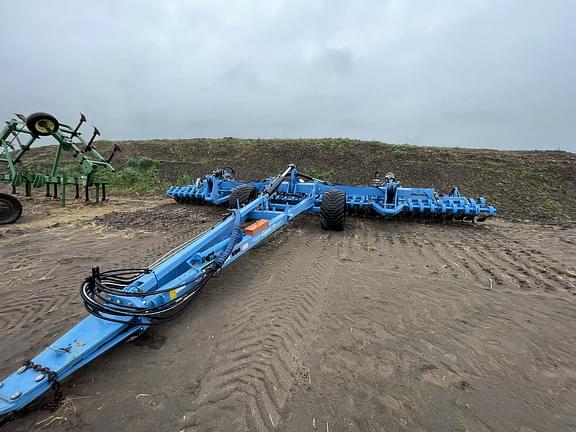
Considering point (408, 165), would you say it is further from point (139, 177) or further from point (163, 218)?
point (139, 177)

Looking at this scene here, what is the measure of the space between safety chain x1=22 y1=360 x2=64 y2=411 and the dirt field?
7 centimetres

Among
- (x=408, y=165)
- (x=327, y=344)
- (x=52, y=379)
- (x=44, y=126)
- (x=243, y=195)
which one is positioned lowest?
(x=327, y=344)

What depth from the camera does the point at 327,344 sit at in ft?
9.08

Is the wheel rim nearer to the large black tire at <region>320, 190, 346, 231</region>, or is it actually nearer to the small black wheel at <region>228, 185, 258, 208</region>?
the small black wheel at <region>228, 185, 258, 208</region>

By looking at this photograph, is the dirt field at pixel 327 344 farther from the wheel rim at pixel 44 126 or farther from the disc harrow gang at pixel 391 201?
the wheel rim at pixel 44 126

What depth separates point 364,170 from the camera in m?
14.5

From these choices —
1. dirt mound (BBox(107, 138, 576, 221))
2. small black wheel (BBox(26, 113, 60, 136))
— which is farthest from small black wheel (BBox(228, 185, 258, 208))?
dirt mound (BBox(107, 138, 576, 221))

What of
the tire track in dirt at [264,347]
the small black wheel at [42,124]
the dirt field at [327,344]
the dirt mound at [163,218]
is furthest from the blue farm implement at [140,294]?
the small black wheel at [42,124]

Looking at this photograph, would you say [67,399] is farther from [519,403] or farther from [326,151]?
[326,151]

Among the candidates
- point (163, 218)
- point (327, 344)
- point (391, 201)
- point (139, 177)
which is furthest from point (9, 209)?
point (391, 201)

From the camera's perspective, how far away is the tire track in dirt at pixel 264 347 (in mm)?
2113

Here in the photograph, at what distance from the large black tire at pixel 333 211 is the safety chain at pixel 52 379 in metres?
4.90

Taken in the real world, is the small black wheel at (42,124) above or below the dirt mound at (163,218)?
above

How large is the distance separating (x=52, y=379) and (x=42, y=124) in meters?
8.90
